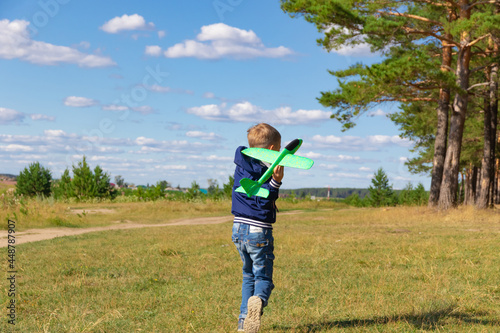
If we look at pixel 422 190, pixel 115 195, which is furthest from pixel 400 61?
pixel 422 190

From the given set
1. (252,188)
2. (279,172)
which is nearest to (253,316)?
(252,188)

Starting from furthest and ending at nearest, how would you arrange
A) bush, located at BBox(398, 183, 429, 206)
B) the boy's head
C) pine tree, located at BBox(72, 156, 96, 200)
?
bush, located at BBox(398, 183, 429, 206), pine tree, located at BBox(72, 156, 96, 200), the boy's head

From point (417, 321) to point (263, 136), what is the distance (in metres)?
2.55

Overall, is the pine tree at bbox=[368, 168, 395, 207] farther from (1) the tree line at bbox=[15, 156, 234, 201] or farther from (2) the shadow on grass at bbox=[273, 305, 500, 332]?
(2) the shadow on grass at bbox=[273, 305, 500, 332]

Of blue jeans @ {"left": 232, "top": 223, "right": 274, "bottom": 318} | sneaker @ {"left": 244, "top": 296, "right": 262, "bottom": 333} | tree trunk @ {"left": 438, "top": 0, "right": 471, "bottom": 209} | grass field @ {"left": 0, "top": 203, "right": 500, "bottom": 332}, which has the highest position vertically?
tree trunk @ {"left": 438, "top": 0, "right": 471, "bottom": 209}

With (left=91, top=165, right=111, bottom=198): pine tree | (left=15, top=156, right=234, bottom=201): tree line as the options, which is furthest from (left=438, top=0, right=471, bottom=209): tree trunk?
(left=91, top=165, right=111, bottom=198): pine tree

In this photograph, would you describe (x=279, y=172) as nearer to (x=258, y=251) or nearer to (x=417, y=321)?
(x=258, y=251)

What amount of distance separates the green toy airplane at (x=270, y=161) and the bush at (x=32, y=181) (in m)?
32.4

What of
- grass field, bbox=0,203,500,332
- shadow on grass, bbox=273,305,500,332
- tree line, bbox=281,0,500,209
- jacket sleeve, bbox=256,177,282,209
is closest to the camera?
jacket sleeve, bbox=256,177,282,209

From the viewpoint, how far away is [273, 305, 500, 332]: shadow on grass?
14.7ft

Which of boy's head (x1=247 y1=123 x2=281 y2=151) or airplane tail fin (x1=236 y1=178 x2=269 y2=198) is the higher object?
boy's head (x1=247 y1=123 x2=281 y2=151)

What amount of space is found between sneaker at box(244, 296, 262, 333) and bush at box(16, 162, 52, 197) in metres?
32.2

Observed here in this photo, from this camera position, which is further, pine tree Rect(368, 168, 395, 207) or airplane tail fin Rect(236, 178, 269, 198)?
pine tree Rect(368, 168, 395, 207)

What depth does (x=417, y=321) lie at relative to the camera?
469 centimetres
